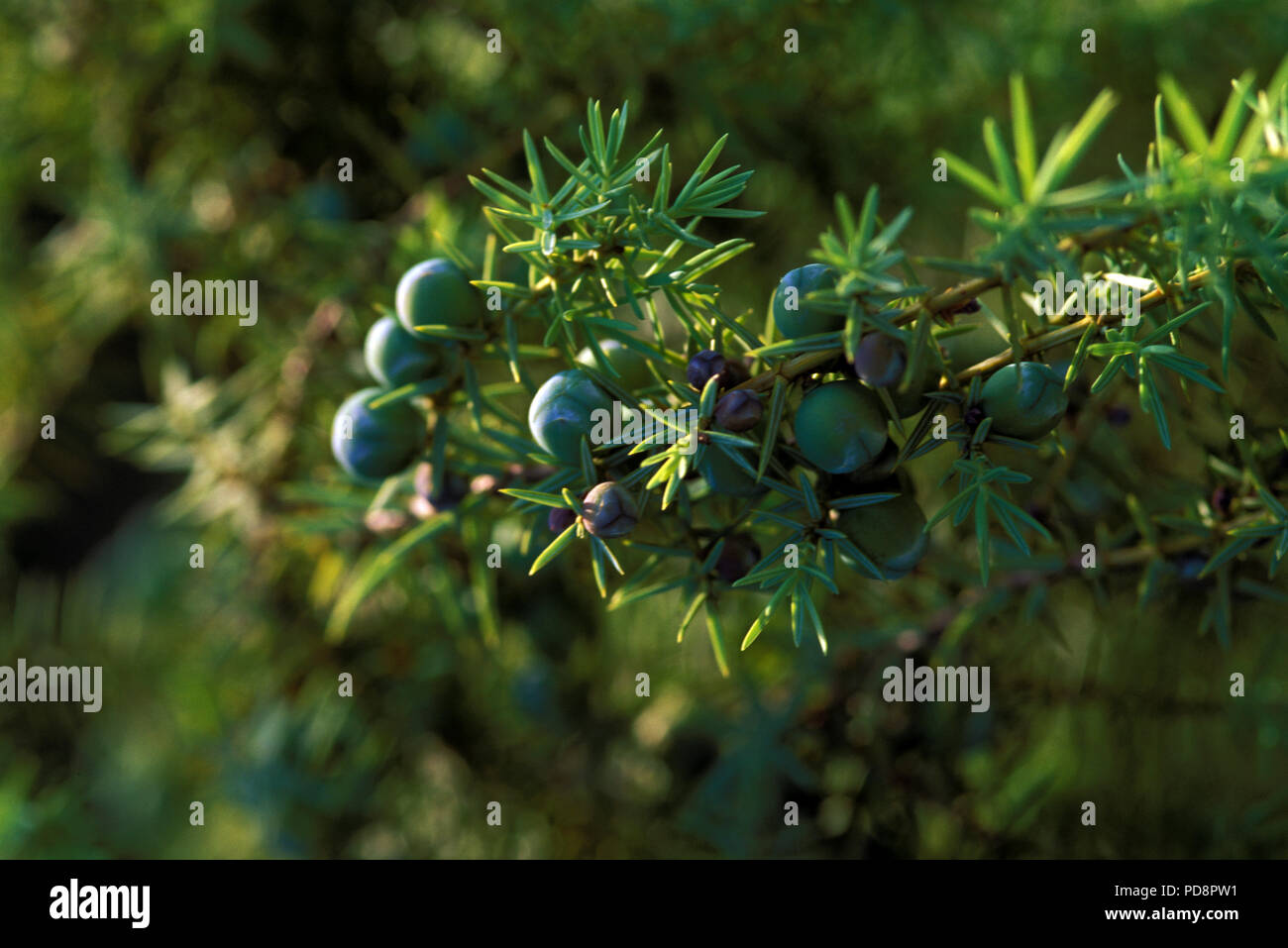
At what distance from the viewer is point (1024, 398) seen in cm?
27

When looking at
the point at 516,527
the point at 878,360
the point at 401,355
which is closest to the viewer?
the point at 878,360

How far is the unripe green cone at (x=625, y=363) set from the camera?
0.33m

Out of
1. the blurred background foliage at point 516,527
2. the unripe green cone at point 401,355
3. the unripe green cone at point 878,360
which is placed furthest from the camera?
the blurred background foliage at point 516,527

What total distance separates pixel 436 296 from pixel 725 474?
136 millimetres

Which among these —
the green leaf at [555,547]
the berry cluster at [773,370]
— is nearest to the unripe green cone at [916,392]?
the berry cluster at [773,370]

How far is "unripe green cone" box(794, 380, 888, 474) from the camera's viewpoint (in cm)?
26

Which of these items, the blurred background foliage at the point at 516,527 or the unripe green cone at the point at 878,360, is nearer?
the unripe green cone at the point at 878,360

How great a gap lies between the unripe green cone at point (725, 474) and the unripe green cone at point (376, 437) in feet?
0.47

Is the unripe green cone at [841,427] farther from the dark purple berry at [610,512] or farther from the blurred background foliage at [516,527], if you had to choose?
the blurred background foliage at [516,527]

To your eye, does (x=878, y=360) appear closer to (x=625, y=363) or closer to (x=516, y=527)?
(x=625, y=363)

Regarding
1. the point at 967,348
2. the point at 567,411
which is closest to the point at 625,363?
the point at 567,411
